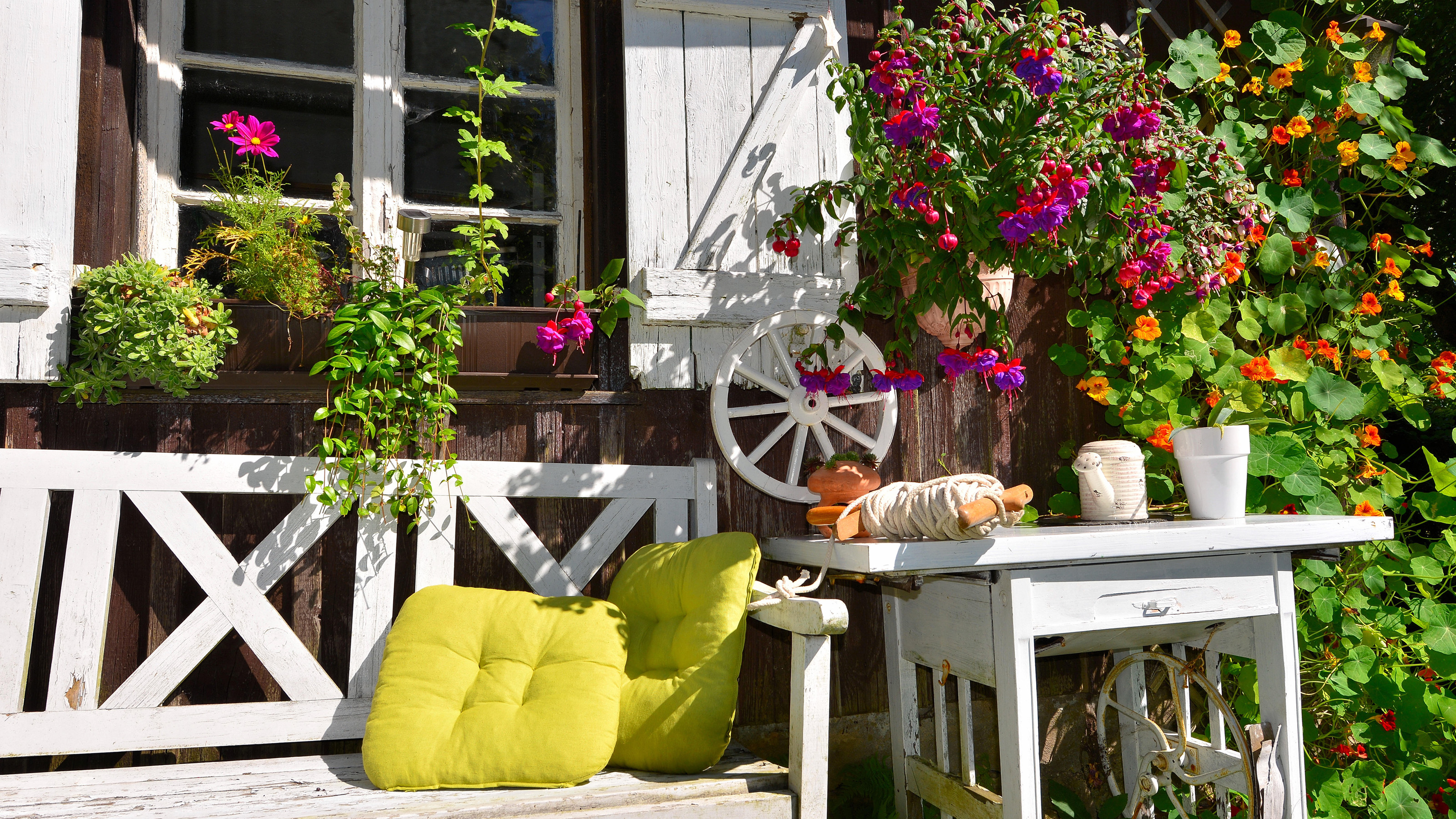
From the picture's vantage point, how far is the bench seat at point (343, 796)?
4.33 ft

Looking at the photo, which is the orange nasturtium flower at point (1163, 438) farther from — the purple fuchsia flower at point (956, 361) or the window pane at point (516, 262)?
the window pane at point (516, 262)

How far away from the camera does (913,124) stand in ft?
5.81


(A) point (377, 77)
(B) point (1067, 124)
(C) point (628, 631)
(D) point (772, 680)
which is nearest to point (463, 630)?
(C) point (628, 631)

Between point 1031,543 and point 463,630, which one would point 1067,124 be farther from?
point 463,630

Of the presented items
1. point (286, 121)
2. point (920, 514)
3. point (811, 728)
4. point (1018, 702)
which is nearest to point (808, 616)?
point (811, 728)

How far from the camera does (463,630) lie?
1647 mm

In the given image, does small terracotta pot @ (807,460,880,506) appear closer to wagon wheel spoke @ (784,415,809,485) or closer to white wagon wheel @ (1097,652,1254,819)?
wagon wheel spoke @ (784,415,809,485)

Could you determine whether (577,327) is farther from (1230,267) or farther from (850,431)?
(1230,267)

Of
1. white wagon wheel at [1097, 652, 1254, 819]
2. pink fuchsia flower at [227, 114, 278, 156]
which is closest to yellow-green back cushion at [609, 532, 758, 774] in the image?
white wagon wheel at [1097, 652, 1254, 819]

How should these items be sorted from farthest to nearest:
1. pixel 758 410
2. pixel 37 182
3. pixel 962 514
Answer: pixel 758 410
pixel 37 182
pixel 962 514

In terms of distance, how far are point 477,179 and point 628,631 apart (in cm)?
121

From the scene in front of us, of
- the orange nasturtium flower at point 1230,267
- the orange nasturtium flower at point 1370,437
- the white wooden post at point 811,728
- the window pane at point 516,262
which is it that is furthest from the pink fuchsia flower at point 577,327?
the orange nasturtium flower at point 1370,437

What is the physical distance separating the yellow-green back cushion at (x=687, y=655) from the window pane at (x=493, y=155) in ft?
3.53

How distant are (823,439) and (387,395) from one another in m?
1.01
